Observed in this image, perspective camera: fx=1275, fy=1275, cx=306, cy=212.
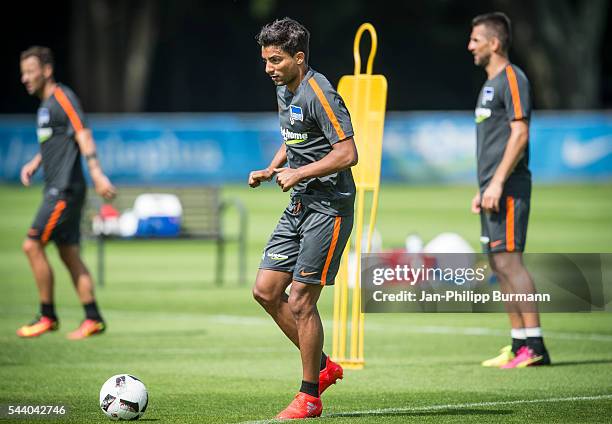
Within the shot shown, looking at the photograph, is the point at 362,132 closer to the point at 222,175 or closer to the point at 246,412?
the point at 246,412

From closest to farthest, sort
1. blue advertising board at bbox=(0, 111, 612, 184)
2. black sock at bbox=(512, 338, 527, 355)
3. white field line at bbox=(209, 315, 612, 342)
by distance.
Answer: black sock at bbox=(512, 338, 527, 355) < white field line at bbox=(209, 315, 612, 342) < blue advertising board at bbox=(0, 111, 612, 184)

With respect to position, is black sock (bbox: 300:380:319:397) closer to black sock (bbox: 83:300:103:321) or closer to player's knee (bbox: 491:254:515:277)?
player's knee (bbox: 491:254:515:277)

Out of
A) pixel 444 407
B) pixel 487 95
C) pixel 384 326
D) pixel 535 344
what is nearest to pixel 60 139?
pixel 384 326

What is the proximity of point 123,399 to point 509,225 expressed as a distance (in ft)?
12.6

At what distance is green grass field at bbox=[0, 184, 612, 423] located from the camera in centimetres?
818

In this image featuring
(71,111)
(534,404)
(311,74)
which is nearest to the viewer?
(311,74)

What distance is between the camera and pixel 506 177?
989 cm

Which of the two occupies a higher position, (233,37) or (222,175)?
(233,37)

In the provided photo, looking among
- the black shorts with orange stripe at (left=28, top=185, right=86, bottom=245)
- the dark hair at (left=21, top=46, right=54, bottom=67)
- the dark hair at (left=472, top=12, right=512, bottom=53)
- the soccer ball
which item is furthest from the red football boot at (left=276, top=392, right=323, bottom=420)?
the dark hair at (left=21, top=46, right=54, bottom=67)

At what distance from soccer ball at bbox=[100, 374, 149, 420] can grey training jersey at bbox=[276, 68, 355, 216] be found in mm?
1540

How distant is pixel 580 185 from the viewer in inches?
1257

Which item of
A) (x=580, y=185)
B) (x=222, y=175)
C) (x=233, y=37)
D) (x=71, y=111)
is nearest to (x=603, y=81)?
(x=233, y=37)

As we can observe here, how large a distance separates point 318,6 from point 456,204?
2538 cm

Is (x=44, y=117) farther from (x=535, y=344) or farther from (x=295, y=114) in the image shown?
(x=535, y=344)
